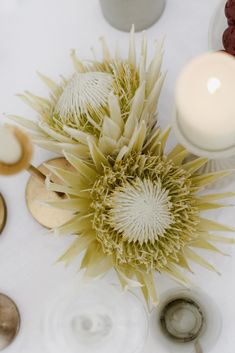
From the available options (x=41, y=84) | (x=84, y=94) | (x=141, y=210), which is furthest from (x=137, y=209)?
(x=41, y=84)

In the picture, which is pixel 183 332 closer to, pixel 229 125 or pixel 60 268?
pixel 60 268

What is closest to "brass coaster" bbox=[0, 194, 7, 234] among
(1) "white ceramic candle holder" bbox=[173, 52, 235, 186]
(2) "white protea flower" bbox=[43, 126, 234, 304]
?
(2) "white protea flower" bbox=[43, 126, 234, 304]

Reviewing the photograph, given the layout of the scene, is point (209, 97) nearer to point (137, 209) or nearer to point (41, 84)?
point (137, 209)

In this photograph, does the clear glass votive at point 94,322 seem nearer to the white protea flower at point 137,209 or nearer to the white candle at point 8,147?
the white protea flower at point 137,209

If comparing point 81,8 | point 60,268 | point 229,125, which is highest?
point 81,8

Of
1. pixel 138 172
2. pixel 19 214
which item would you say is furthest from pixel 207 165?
pixel 19 214

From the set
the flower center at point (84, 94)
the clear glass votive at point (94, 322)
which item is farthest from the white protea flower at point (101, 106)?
the clear glass votive at point (94, 322)

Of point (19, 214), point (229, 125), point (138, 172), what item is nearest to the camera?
point (229, 125)

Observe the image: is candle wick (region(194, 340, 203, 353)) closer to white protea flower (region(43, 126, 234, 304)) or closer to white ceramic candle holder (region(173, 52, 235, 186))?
white protea flower (region(43, 126, 234, 304))
